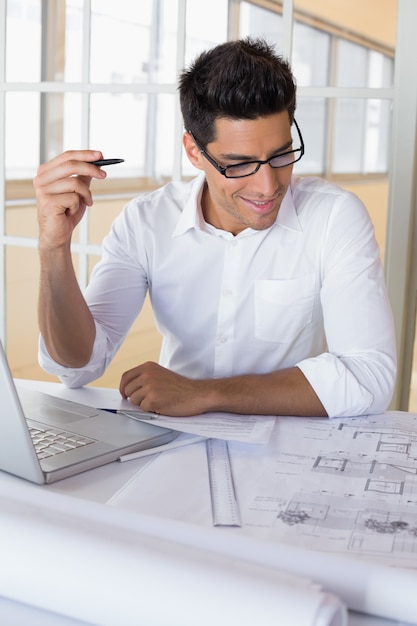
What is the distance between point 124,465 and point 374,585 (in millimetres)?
501

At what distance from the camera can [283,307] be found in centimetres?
185

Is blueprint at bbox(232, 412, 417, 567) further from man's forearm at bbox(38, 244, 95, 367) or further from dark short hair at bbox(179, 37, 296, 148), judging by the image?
dark short hair at bbox(179, 37, 296, 148)

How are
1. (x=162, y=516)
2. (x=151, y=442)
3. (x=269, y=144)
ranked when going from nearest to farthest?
(x=162, y=516) < (x=151, y=442) < (x=269, y=144)

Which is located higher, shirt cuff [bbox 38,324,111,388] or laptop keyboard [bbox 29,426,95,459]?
shirt cuff [bbox 38,324,111,388]

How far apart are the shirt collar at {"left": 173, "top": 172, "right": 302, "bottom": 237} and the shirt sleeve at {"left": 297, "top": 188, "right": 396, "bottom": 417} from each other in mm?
94

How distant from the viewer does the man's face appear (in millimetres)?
1665

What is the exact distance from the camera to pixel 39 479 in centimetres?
112

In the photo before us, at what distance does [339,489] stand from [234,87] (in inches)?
37.0

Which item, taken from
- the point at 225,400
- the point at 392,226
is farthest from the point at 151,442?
the point at 392,226

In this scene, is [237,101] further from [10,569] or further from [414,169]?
[10,569]

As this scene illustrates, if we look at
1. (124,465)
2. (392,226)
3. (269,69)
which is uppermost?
(269,69)

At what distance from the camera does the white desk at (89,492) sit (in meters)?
0.80

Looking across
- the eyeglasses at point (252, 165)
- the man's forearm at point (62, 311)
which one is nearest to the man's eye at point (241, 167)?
the eyeglasses at point (252, 165)

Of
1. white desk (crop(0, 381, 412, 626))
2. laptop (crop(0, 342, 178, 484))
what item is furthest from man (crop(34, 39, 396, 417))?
white desk (crop(0, 381, 412, 626))
